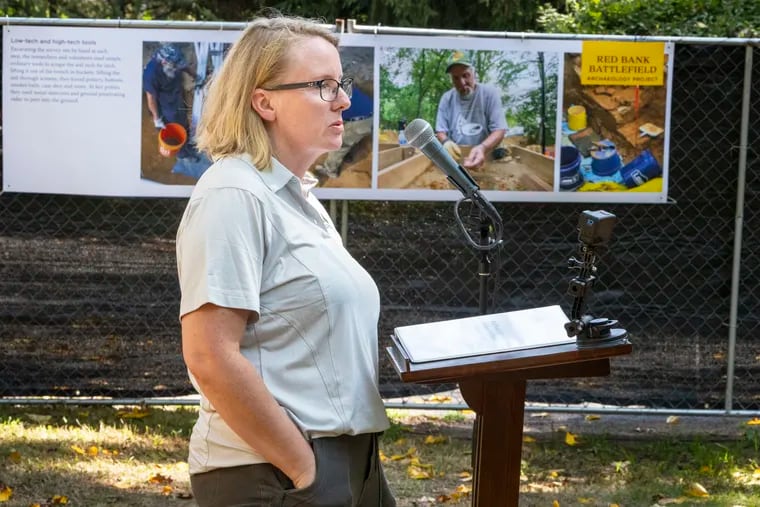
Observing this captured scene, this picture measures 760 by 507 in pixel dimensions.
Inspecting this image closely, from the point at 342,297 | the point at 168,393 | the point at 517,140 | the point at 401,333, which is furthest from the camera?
the point at 168,393

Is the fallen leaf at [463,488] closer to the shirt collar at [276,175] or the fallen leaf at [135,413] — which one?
the fallen leaf at [135,413]

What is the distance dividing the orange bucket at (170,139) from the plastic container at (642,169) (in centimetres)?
253

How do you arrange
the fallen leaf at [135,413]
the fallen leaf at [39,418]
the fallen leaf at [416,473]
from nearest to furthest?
the fallen leaf at [416,473] → the fallen leaf at [39,418] → the fallen leaf at [135,413]

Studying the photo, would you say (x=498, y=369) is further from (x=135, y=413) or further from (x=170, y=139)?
(x=135, y=413)

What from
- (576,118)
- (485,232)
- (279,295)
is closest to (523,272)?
(576,118)

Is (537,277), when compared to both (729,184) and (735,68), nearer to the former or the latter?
(729,184)

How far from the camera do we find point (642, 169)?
5656 millimetres

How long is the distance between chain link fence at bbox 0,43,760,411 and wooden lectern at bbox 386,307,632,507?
3294 millimetres

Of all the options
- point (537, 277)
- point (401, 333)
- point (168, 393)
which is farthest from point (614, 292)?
point (401, 333)

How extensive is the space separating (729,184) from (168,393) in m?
3.57

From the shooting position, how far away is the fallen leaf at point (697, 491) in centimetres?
521

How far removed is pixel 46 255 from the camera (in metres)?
5.93

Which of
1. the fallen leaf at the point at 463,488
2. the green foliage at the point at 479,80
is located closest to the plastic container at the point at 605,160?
the green foliage at the point at 479,80

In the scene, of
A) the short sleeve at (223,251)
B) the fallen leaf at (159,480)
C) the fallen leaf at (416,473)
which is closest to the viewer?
the short sleeve at (223,251)
